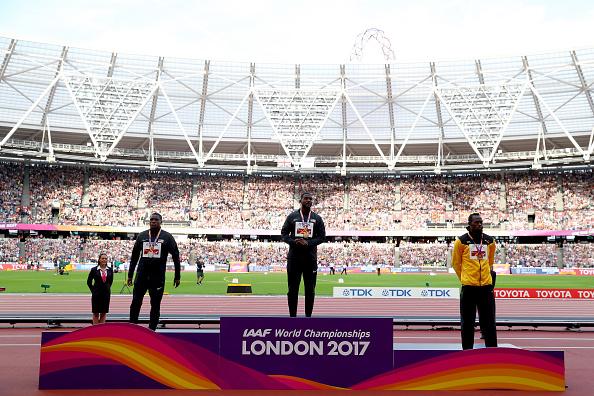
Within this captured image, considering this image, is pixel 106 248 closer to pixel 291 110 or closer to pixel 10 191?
pixel 10 191

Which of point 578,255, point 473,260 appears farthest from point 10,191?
point 473,260

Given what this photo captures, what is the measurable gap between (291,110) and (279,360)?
4706 cm

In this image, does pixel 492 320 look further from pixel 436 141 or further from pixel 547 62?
pixel 436 141

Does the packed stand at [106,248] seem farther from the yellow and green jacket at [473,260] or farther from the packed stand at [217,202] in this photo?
the yellow and green jacket at [473,260]

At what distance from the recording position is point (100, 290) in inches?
401

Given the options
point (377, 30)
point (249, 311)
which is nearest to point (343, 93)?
point (377, 30)

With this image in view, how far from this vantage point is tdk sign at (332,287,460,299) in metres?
21.5

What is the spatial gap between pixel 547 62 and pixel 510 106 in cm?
518

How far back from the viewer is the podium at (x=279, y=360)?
566cm

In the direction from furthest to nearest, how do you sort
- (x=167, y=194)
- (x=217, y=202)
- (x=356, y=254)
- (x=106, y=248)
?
1. (x=217, y=202)
2. (x=167, y=194)
3. (x=356, y=254)
4. (x=106, y=248)

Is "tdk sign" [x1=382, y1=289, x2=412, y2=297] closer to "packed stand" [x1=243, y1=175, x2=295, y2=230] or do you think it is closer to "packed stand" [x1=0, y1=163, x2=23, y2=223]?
"packed stand" [x1=243, y1=175, x2=295, y2=230]

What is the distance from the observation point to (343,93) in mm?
52156

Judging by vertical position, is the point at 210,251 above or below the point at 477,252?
below

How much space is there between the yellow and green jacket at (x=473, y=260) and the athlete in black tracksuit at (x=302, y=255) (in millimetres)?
2070
